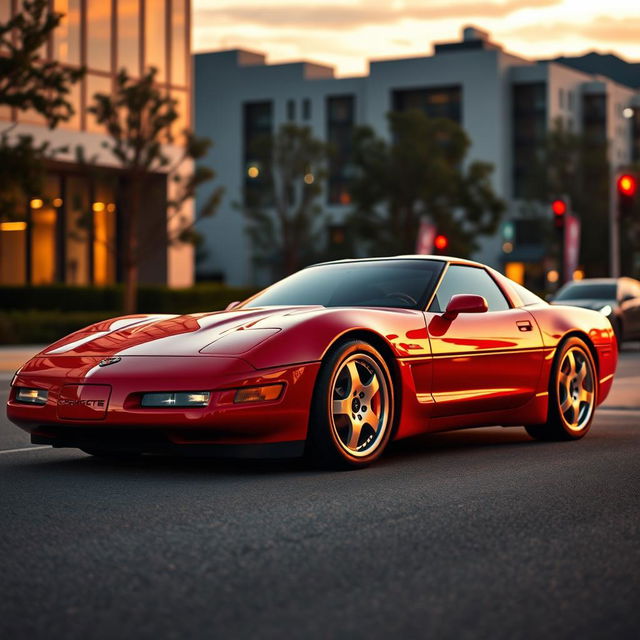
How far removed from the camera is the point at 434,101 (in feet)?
315

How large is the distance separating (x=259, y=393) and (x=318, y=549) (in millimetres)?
2059

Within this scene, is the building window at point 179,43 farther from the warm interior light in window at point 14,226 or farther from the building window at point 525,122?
the building window at point 525,122

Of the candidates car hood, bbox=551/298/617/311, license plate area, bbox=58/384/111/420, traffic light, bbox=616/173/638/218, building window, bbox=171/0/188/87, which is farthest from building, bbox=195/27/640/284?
license plate area, bbox=58/384/111/420

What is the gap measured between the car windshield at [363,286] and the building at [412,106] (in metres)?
82.2

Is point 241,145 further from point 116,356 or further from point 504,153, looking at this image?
point 116,356

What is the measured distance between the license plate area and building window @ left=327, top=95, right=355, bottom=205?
9243cm

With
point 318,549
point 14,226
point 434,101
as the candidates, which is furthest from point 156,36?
point 434,101

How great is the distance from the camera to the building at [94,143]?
36.8m

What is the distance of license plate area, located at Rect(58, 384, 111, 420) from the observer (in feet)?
23.1

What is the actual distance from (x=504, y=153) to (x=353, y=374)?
88.0 metres

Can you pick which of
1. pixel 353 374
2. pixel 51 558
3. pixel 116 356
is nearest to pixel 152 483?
pixel 116 356

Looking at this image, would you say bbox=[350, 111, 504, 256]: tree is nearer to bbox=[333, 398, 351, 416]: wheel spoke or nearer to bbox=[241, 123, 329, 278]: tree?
bbox=[241, 123, 329, 278]: tree

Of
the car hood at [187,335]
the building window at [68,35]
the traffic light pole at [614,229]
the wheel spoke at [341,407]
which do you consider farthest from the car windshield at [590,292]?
the wheel spoke at [341,407]

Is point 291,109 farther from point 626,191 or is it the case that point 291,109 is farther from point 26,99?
point 26,99
